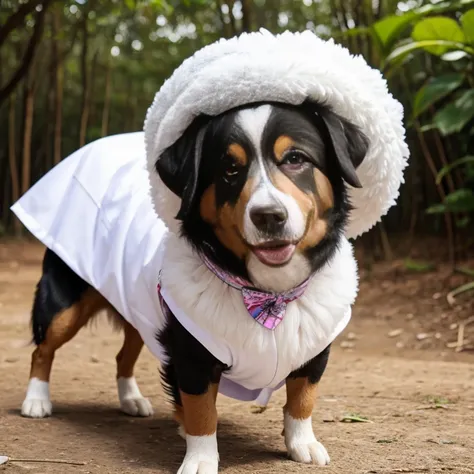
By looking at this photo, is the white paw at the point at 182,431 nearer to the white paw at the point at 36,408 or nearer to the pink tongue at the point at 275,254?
the white paw at the point at 36,408

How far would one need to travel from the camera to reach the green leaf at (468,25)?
5086mm

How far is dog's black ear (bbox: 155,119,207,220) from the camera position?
242cm

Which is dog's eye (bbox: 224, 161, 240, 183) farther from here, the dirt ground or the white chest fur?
the dirt ground

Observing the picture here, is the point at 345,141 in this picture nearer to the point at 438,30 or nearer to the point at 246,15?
the point at 438,30

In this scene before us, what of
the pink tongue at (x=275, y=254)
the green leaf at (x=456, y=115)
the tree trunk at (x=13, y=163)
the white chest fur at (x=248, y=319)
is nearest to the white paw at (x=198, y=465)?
the white chest fur at (x=248, y=319)

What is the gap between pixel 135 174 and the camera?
11.9 feet

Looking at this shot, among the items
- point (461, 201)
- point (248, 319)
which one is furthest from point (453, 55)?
point (248, 319)

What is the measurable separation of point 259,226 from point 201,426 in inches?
30.9

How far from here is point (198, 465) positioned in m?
2.54

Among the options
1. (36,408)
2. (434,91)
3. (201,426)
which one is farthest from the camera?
(434,91)

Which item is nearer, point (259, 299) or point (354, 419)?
point (259, 299)

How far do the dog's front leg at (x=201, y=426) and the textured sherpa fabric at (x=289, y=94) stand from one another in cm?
59

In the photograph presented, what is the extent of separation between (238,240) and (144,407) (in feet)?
5.15

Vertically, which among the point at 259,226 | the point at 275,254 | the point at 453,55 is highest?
the point at 453,55
